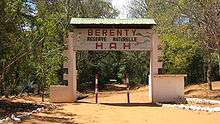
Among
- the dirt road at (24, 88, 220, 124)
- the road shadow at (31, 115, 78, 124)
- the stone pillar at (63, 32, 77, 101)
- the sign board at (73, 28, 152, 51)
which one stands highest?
the sign board at (73, 28, 152, 51)

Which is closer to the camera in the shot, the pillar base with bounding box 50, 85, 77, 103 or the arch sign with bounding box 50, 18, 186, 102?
the pillar base with bounding box 50, 85, 77, 103

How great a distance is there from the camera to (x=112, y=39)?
23.9 meters

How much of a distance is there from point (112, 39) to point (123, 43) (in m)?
0.61

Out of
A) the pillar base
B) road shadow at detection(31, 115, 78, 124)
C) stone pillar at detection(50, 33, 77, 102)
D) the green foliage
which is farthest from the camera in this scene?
stone pillar at detection(50, 33, 77, 102)

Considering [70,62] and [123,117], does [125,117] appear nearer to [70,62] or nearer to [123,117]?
[123,117]

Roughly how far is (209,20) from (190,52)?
10552 millimetres

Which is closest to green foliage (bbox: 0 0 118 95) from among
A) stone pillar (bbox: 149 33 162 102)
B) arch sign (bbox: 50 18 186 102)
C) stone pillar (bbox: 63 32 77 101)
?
stone pillar (bbox: 63 32 77 101)

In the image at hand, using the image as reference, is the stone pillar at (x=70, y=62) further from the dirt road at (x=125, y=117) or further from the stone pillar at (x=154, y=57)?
the dirt road at (x=125, y=117)

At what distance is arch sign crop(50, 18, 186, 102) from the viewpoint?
23.7 m

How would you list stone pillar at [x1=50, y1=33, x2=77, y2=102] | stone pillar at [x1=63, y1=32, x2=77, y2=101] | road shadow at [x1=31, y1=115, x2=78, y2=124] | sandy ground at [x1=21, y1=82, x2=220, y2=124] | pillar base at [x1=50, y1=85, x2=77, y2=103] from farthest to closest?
stone pillar at [x1=63, y1=32, x2=77, y2=101]
stone pillar at [x1=50, y1=33, x2=77, y2=102]
pillar base at [x1=50, y1=85, x2=77, y2=103]
sandy ground at [x1=21, y1=82, x2=220, y2=124]
road shadow at [x1=31, y1=115, x2=78, y2=124]

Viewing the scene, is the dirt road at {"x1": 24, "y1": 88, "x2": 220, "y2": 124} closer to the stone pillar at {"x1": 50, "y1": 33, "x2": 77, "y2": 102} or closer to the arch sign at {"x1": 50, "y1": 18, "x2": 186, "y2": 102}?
the stone pillar at {"x1": 50, "y1": 33, "x2": 77, "y2": 102}

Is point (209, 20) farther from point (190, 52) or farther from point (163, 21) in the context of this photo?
point (190, 52)

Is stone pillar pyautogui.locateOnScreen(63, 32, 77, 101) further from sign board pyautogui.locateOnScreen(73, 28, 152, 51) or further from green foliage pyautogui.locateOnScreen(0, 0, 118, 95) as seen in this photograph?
green foliage pyautogui.locateOnScreen(0, 0, 118, 95)

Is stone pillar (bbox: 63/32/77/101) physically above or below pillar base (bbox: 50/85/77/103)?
above
